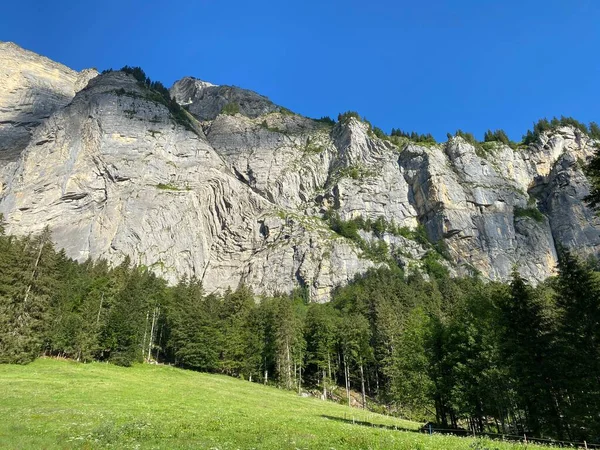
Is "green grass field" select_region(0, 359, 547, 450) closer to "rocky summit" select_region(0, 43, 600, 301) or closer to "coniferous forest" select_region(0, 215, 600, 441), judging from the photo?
"coniferous forest" select_region(0, 215, 600, 441)

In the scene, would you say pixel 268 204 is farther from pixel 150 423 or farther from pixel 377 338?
pixel 150 423

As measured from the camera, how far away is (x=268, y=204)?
560ft

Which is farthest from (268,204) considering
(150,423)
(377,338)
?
(150,423)

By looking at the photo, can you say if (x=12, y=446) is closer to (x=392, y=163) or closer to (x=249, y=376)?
(x=249, y=376)

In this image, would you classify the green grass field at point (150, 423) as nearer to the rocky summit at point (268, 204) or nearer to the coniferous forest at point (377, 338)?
the coniferous forest at point (377, 338)

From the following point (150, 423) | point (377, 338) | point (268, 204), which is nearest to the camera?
point (150, 423)

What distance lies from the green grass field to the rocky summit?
101846 millimetres

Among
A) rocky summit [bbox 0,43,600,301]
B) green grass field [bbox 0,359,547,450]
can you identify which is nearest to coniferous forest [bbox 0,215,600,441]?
green grass field [bbox 0,359,547,450]

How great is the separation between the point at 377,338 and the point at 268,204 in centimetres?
10447

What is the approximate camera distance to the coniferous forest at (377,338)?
29.3 m

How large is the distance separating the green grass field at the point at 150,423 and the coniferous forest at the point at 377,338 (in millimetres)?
12113

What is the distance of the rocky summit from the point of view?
139625 mm

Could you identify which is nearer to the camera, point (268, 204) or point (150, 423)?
point (150, 423)

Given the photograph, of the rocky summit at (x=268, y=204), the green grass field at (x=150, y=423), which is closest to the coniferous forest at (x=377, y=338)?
the green grass field at (x=150, y=423)
